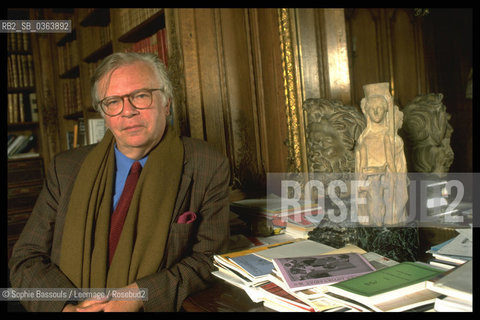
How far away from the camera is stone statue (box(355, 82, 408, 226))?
1.41 m

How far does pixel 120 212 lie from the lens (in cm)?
143

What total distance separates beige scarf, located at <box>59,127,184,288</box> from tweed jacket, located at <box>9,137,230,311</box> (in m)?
0.04

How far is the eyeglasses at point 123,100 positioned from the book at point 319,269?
28.1 inches

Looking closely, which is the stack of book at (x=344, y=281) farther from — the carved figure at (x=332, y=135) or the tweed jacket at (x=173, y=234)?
the carved figure at (x=332, y=135)

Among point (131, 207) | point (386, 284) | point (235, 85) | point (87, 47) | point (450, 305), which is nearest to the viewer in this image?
point (450, 305)

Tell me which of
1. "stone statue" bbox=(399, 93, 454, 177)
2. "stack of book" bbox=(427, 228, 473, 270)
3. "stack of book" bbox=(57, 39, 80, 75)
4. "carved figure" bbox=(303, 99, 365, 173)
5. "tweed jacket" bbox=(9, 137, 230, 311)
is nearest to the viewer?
"stack of book" bbox=(427, 228, 473, 270)

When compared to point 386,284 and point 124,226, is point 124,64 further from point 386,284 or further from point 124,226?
point 386,284

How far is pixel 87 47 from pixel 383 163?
10.2ft

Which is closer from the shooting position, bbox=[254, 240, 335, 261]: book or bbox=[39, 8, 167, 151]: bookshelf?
bbox=[254, 240, 335, 261]: book

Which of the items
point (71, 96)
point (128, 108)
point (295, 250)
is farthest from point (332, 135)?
point (71, 96)

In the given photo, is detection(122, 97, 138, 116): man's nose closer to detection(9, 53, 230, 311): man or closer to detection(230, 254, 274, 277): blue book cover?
detection(9, 53, 230, 311): man

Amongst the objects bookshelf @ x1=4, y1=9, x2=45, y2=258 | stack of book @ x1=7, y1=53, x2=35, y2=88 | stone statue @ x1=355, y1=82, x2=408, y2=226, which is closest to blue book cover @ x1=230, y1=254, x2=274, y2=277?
stone statue @ x1=355, y1=82, x2=408, y2=226

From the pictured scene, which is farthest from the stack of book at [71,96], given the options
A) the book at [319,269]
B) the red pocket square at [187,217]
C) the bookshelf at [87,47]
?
the book at [319,269]

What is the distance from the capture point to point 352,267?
117cm
